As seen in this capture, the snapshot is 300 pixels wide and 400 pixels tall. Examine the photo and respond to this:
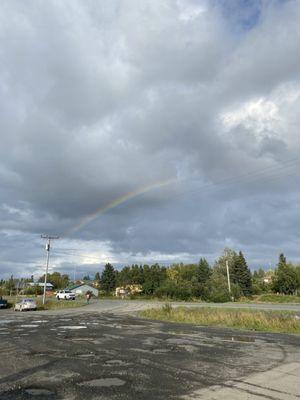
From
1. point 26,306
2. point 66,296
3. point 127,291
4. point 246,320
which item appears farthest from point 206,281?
point 246,320

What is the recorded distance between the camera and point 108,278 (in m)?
124

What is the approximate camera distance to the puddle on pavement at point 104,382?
8403mm

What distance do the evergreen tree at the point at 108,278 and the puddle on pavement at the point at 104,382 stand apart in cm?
11654

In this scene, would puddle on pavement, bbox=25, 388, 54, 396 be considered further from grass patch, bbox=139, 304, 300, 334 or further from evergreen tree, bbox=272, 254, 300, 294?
evergreen tree, bbox=272, 254, 300, 294

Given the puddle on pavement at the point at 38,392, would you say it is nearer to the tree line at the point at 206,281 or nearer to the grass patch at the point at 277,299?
the tree line at the point at 206,281

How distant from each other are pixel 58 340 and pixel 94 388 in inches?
344

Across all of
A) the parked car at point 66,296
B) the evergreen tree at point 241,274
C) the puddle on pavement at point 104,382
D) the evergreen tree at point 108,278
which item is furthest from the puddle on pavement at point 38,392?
the evergreen tree at point 108,278

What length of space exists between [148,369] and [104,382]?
169 centimetres

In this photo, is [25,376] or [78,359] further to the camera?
[78,359]

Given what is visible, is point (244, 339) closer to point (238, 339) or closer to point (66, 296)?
point (238, 339)

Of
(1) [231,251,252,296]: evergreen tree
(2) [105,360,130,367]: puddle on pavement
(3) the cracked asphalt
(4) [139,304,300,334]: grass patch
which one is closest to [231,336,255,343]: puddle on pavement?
(3) the cracked asphalt

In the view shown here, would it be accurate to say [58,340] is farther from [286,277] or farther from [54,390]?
[286,277]

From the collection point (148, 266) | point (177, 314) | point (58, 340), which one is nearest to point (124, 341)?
point (58, 340)

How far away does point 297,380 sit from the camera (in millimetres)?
8672
